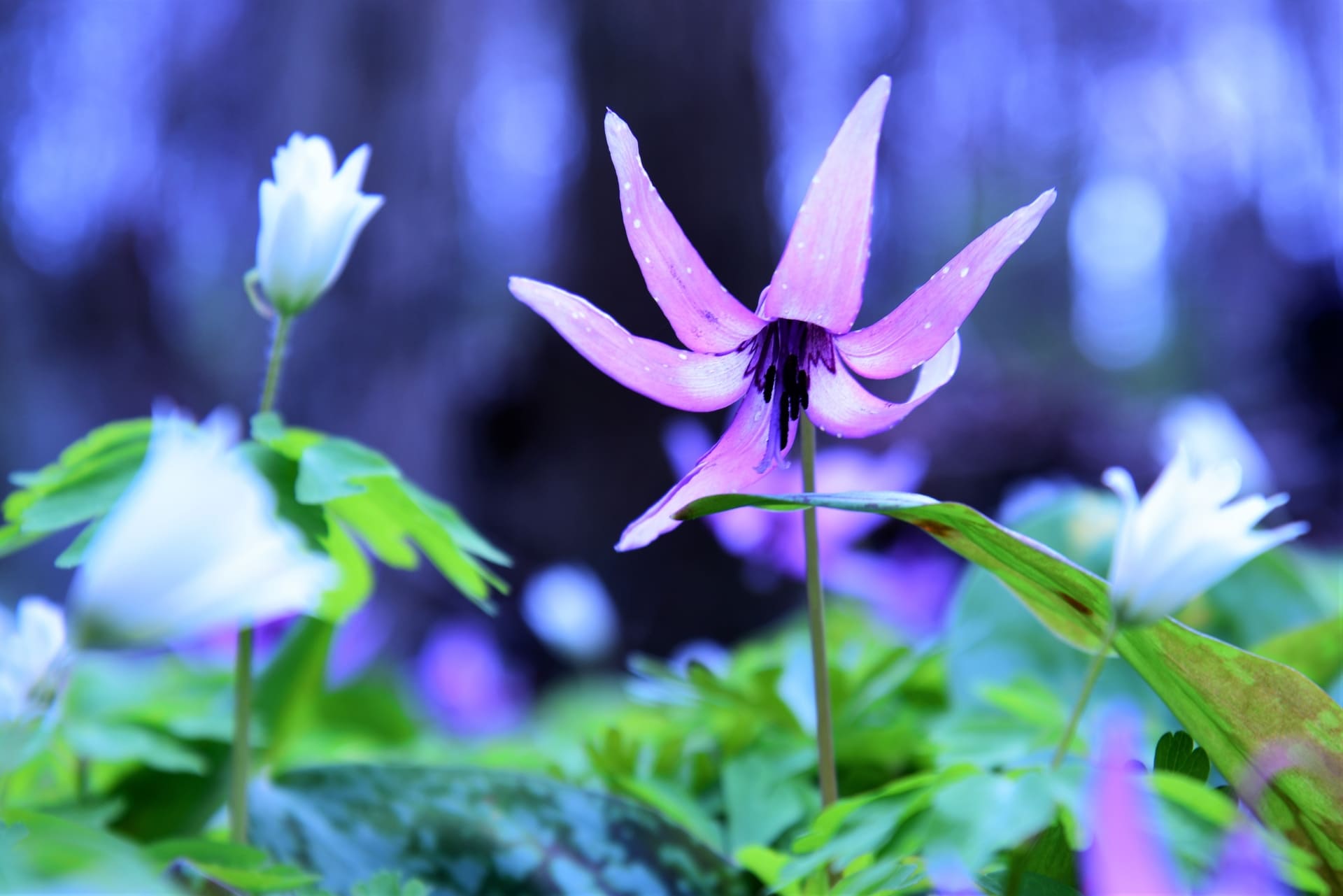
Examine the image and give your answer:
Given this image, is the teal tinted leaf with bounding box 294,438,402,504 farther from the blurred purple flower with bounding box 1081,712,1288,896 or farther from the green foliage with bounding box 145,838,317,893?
the blurred purple flower with bounding box 1081,712,1288,896

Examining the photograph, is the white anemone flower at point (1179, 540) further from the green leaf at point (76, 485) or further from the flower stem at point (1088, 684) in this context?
the green leaf at point (76, 485)

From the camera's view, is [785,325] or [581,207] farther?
[581,207]

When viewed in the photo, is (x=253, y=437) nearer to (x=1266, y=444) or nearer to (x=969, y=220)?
(x=1266, y=444)

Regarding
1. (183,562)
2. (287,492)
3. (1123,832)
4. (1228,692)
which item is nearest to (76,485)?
(287,492)

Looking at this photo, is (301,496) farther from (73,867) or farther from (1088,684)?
(1088,684)

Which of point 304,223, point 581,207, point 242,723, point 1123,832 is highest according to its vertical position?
point 581,207

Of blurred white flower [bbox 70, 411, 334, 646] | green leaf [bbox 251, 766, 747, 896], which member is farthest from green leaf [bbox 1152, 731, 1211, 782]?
blurred white flower [bbox 70, 411, 334, 646]
